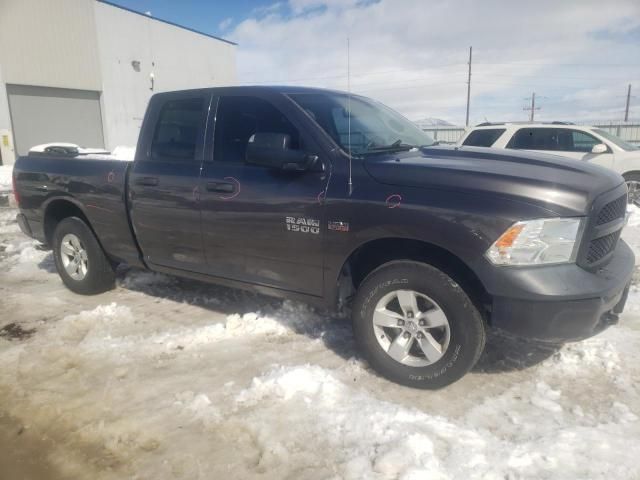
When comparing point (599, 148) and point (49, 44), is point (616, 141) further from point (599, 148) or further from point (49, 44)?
point (49, 44)

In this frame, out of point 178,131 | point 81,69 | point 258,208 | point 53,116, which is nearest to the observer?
point 258,208

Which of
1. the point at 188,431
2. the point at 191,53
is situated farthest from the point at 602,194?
the point at 191,53

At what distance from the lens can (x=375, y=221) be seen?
2.88 meters

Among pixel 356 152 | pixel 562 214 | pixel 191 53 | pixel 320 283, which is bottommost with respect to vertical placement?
pixel 320 283

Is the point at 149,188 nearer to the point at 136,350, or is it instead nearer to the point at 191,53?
the point at 136,350

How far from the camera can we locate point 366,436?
2.54 m

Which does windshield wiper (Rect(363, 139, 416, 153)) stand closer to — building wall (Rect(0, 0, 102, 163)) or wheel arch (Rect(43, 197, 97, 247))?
wheel arch (Rect(43, 197, 97, 247))

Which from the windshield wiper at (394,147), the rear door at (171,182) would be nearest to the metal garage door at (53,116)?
the rear door at (171,182)

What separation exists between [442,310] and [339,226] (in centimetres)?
81

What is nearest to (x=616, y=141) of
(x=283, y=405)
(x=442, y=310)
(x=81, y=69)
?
(x=442, y=310)

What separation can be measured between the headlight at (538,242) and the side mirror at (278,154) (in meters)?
1.29

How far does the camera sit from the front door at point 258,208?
3.18 metres

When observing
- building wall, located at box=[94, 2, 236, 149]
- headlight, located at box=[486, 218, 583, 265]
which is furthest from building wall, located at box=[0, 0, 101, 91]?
headlight, located at box=[486, 218, 583, 265]

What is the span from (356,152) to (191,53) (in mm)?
29520
